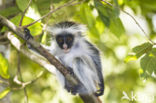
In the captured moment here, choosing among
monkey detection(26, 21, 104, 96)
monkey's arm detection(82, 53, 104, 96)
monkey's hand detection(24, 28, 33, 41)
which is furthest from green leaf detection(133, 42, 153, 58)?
monkey's arm detection(82, 53, 104, 96)

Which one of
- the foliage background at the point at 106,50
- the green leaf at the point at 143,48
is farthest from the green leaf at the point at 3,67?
the green leaf at the point at 143,48

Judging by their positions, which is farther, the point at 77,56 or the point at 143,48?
the point at 77,56

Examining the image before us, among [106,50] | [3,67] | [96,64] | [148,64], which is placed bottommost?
[106,50]

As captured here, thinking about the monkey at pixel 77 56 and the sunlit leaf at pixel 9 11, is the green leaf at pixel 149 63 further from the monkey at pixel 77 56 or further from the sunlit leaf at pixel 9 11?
the sunlit leaf at pixel 9 11

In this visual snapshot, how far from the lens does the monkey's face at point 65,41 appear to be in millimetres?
4602

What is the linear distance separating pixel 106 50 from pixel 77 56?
83.9 inches

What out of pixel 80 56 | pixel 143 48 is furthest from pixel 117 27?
pixel 80 56

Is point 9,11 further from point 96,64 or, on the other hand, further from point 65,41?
point 96,64

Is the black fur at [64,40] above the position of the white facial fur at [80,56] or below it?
above

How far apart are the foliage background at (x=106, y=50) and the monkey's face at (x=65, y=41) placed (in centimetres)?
25

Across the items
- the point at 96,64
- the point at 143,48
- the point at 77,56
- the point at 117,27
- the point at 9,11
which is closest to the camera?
the point at 143,48

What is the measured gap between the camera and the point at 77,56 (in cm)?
470

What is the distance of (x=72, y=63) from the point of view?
4.60 meters

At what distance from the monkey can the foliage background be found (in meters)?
0.21
